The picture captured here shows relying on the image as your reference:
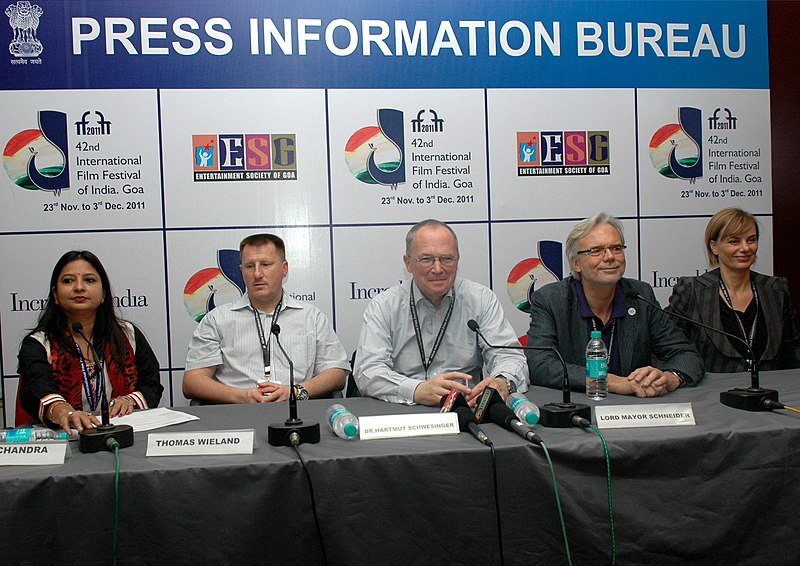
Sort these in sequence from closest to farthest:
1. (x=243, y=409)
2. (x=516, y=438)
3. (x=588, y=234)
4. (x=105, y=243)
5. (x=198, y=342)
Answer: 1. (x=516, y=438)
2. (x=243, y=409)
3. (x=588, y=234)
4. (x=198, y=342)
5. (x=105, y=243)

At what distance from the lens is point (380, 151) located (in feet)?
12.4

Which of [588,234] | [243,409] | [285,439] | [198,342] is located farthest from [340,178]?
[285,439]

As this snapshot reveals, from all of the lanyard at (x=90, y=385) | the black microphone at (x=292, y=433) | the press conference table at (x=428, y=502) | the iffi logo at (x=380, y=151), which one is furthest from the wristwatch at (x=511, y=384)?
the iffi logo at (x=380, y=151)

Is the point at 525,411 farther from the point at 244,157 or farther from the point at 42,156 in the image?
the point at 42,156

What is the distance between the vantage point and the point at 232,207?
3670 millimetres

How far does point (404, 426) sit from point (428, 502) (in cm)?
22

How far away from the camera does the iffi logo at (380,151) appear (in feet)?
12.3

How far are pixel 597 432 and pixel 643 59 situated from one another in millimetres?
2923

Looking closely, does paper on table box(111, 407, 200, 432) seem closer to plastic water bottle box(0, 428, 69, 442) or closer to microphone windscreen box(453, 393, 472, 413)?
plastic water bottle box(0, 428, 69, 442)

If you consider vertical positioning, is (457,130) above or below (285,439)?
above

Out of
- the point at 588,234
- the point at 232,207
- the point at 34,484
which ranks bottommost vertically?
the point at 34,484

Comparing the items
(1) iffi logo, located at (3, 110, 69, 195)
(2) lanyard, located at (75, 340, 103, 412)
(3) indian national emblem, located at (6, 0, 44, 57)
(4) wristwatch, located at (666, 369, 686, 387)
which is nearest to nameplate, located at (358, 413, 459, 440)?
(4) wristwatch, located at (666, 369, 686, 387)

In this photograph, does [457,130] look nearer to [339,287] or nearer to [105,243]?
[339,287]

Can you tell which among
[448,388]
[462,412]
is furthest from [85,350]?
[462,412]
